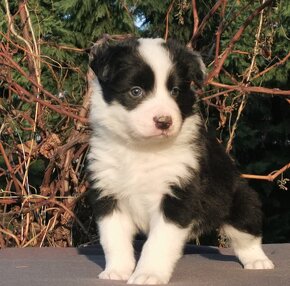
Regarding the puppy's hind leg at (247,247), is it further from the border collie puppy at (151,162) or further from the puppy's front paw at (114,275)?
the puppy's front paw at (114,275)

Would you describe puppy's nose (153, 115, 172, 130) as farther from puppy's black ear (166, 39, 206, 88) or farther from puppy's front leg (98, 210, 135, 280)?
puppy's front leg (98, 210, 135, 280)

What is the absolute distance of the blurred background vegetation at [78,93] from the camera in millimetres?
5895

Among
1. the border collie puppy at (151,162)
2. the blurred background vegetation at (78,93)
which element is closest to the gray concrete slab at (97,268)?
the border collie puppy at (151,162)

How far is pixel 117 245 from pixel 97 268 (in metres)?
0.47

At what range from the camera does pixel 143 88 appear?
3.96m

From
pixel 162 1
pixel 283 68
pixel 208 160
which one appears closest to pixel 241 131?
pixel 283 68

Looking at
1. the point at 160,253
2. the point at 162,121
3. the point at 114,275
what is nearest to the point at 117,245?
the point at 114,275

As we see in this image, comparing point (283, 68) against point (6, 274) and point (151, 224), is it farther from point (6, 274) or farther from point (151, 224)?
point (6, 274)

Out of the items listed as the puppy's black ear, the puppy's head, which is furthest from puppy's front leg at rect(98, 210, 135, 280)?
the puppy's black ear

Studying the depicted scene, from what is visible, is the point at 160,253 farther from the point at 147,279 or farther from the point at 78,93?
the point at 78,93

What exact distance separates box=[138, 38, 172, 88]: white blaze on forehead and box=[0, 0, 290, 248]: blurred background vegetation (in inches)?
53.3

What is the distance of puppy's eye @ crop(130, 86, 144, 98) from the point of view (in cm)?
396

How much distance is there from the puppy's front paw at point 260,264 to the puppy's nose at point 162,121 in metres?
1.19

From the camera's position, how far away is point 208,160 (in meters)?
4.38
